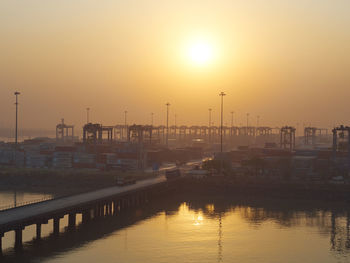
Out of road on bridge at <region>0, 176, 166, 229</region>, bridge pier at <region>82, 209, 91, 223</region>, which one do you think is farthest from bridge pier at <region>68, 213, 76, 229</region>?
bridge pier at <region>82, 209, 91, 223</region>

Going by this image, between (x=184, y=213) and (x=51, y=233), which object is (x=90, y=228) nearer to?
(x=51, y=233)

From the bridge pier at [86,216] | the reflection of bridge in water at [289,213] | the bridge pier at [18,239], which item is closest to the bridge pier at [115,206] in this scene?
the bridge pier at [86,216]

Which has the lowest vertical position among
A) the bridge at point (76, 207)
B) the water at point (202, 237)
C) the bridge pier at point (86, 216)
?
the water at point (202, 237)

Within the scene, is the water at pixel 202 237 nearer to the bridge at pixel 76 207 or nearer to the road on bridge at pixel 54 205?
→ the bridge at pixel 76 207

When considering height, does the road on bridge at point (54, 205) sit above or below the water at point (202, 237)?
above

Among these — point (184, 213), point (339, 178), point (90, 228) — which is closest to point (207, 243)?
point (90, 228)

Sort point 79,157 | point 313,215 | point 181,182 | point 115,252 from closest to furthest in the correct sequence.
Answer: point 115,252 → point 313,215 → point 181,182 → point 79,157
